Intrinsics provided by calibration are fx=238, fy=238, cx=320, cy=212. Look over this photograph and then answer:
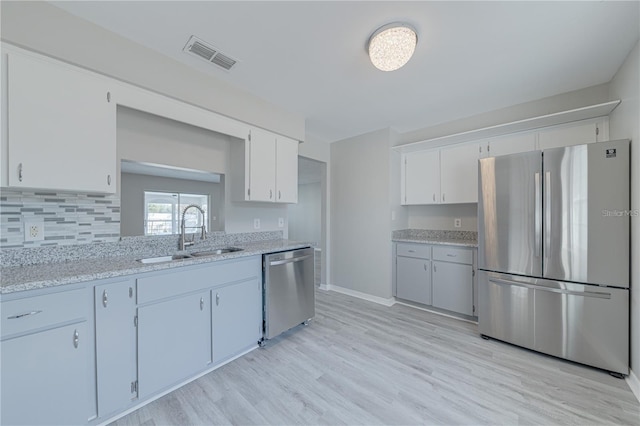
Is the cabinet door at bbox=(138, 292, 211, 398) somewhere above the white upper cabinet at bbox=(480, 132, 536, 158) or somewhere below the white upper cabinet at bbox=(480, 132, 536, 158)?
below

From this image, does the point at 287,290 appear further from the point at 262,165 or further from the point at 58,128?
the point at 58,128

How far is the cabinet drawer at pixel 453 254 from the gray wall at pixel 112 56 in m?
2.77

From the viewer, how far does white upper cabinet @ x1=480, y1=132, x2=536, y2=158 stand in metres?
2.68

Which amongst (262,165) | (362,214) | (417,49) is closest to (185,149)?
(262,165)

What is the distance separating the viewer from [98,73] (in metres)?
1.68

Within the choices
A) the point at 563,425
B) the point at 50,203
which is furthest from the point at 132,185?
the point at 563,425

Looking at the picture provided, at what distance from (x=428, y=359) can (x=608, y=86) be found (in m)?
3.19

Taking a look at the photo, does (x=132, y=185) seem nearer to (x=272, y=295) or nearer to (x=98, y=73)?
(x=98, y=73)

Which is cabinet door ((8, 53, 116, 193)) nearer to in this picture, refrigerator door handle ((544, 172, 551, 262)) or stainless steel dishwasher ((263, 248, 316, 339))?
stainless steel dishwasher ((263, 248, 316, 339))

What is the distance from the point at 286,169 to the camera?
298cm

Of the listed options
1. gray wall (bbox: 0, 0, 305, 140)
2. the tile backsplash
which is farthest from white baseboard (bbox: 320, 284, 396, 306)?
the tile backsplash

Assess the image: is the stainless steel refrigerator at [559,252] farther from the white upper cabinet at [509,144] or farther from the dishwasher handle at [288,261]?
the dishwasher handle at [288,261]

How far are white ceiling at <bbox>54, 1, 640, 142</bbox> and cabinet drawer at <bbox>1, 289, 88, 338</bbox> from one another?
1.78 metres

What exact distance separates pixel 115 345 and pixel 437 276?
10.8ft
